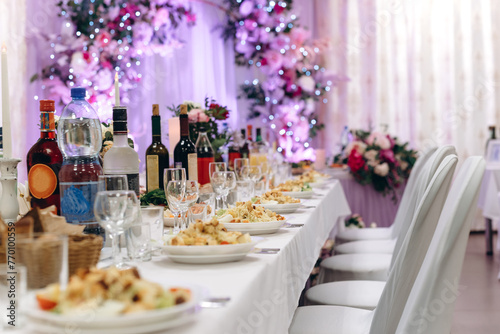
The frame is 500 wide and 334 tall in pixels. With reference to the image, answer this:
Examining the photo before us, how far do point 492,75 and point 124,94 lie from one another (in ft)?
11.8

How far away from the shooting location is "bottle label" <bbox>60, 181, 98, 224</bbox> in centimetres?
132

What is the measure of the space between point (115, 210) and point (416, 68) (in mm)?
5738

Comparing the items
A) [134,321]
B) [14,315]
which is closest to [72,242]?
[14,315]

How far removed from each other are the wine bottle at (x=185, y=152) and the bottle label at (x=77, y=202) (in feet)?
2.66

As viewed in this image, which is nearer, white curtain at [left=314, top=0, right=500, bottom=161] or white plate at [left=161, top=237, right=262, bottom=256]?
white plate at [left=161, top=237, right=262, bottom=256]

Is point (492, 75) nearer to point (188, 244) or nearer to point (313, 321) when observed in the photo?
point (313, 321)

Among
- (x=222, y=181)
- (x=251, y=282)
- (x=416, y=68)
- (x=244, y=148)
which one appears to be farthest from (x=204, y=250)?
(x=416, y=68)

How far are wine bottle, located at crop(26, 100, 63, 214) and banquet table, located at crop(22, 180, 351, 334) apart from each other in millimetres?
324

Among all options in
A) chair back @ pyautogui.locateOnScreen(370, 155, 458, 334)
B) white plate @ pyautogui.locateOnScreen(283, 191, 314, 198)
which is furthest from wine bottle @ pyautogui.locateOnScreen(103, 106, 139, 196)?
white plate @ pyautogui.locateOnScreen(283, 191, 314, 198)

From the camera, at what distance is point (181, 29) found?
5.77m

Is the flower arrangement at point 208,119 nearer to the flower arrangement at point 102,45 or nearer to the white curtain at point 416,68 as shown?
the flower arrangement at point 102,45

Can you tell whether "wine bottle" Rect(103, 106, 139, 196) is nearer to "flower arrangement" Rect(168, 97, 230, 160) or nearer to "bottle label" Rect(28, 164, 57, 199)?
"bottle label" Rect(28, 164, 57, 199)

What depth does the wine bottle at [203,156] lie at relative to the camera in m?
2.37

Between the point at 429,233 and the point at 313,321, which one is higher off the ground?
the point at 429,233
